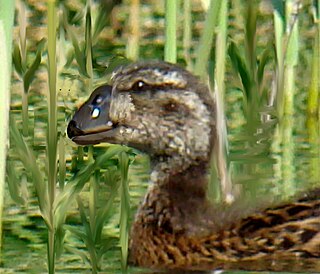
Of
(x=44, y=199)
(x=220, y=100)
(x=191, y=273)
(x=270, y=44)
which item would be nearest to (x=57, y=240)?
(x=44, y=199)

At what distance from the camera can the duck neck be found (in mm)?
7441

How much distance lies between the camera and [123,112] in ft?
25.5

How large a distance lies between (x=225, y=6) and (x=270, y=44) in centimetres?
98

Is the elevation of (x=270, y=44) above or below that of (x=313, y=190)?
above

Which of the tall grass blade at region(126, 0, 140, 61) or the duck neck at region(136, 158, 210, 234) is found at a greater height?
the tall grass blade at region(126, 0, 140, 61)

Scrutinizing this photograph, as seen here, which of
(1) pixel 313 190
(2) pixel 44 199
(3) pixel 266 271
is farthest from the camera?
(1) pixel 313 190

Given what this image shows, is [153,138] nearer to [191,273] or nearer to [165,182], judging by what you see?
[165,182]

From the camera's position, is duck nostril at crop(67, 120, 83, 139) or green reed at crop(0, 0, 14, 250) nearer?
green reed at crop(0, 0, 14, 250)

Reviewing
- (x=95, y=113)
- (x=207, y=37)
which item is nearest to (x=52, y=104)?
(x=95, y=113)

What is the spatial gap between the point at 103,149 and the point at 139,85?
1476mm

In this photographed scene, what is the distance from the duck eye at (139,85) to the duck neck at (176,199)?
0.40 m

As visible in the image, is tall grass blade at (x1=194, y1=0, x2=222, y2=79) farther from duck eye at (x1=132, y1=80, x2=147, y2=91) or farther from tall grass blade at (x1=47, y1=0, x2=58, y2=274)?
tall grass blade at (x1=47, y1=0, x2=58, y2=274)

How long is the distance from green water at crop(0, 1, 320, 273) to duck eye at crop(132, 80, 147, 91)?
207 mm

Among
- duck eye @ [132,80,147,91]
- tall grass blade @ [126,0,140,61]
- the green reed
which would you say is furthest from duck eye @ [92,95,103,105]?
tall grass blade @ [126,0,140,61]
